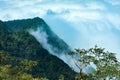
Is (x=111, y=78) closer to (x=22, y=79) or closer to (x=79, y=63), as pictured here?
(x=79, y=63)

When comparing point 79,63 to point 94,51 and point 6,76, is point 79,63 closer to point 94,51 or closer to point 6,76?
point 94,51

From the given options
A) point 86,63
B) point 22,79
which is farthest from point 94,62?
point 22,79

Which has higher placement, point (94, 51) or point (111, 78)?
point (94, 51)

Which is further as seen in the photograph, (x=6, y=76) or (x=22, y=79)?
(x=6, y=76)

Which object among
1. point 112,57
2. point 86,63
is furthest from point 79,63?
point 112,57

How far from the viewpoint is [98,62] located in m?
95.2

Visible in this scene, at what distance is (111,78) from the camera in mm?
91438

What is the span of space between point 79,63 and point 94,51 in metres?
4.65

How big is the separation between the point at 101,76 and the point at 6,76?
905 inches

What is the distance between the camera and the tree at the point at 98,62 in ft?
300

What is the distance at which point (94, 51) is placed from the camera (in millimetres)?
97125

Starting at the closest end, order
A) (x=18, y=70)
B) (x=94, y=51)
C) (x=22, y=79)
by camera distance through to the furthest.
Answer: (x=22, y=79), (x=94, y=51), (x=18, y=70)

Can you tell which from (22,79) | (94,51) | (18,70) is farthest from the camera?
(18,70)

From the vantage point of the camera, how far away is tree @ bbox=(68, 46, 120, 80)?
91438mm
